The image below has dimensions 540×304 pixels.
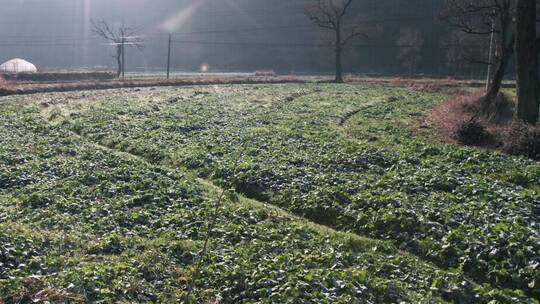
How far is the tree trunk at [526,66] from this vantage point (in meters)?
23.0

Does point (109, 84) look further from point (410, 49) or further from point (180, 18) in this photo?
point (180, 18)

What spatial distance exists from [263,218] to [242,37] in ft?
388

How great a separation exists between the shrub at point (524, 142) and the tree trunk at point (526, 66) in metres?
3.53

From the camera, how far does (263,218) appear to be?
1211 centimetres

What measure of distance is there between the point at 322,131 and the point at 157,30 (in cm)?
12511

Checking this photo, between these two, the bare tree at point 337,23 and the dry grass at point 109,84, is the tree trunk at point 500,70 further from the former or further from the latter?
the bare tree at point 337,23

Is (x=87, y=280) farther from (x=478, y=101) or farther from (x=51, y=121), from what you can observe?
(x=478, y=101)

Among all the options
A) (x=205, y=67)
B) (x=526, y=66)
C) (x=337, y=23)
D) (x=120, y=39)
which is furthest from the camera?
(x=205, y=67)

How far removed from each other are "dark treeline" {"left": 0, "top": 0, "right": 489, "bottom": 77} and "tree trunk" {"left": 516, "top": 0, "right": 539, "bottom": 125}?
5512 centimetres

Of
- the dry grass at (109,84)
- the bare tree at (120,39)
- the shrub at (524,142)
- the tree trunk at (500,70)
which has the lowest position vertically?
the shrub at (524,142)

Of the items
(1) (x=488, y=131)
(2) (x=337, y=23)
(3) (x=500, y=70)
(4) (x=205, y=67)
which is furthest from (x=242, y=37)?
(1) (x=488, y=131)

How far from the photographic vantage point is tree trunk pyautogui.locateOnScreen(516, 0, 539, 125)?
23047 mm

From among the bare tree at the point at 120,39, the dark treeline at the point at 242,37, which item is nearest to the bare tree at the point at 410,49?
the dark treeline at the point at 242,37

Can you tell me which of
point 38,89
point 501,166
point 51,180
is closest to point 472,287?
point 501,166
